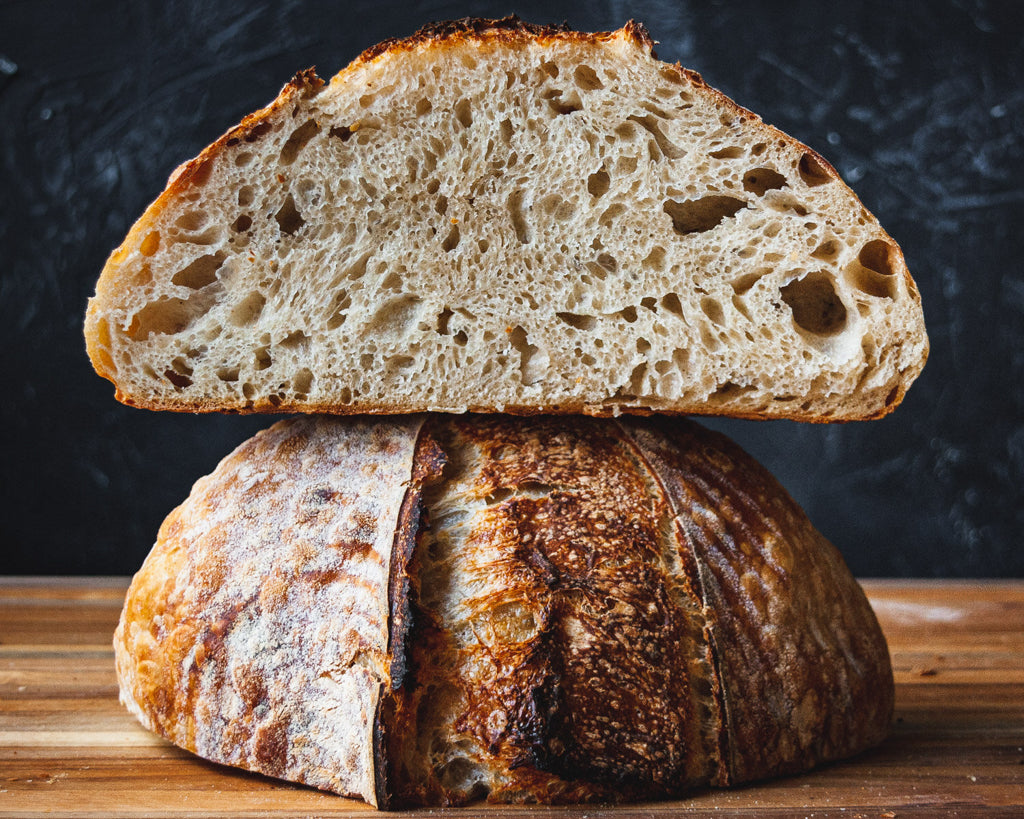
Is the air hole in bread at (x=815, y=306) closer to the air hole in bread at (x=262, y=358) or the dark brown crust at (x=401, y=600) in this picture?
the dark brown crust at (x=401, y=600)

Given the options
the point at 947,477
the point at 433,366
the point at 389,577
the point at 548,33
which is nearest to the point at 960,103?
the point at 947,477

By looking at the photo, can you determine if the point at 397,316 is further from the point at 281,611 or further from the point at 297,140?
the point at 281,611

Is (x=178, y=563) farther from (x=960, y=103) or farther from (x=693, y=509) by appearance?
(x=960, y=103)

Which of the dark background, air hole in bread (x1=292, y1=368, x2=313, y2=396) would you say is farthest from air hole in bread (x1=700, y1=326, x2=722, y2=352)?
the dark background

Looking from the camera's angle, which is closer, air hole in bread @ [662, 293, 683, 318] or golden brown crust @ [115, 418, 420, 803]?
golden brown crust @ [115, 418, 420, 803]

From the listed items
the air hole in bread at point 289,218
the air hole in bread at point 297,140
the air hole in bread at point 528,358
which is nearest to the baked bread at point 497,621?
the air hole in bread at point 528,358

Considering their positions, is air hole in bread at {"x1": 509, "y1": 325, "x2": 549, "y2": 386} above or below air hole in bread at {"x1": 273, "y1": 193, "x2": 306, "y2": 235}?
below

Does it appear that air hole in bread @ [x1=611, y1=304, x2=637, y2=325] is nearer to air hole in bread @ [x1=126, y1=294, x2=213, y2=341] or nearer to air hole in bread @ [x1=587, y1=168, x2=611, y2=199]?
air hole in bread @ [x1=587, y1=168, x2=611, y2=199]
